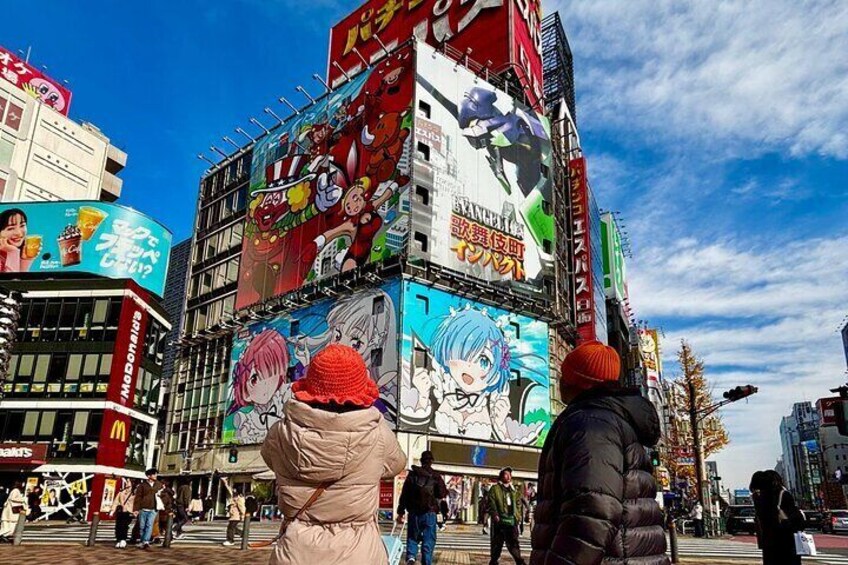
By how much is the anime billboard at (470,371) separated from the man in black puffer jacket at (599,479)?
28.1 meters

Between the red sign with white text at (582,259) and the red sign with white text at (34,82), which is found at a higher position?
the red sign with white text at (34,82)

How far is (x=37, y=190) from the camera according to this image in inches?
2322

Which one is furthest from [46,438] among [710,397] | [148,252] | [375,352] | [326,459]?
[326,459]

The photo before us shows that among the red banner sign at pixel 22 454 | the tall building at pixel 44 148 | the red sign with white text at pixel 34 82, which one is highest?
the red sign with white text at pixel 34 82

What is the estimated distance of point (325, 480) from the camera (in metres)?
2.87

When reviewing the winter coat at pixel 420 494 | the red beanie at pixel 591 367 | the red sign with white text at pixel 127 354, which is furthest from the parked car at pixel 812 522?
→ the red sign with white text at pixel 127 354

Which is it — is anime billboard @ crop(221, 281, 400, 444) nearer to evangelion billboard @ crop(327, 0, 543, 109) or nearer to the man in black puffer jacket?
evangelion billboard @ crop(327, 0, 543, 109)

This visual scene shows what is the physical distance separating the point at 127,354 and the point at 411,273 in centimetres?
1603

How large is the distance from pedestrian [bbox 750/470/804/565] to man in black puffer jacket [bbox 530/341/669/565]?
14.1ft

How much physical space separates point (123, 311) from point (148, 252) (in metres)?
4.96

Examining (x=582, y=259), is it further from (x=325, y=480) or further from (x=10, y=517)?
(x=325, y=480)

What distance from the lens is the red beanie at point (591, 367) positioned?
2959 millimetres

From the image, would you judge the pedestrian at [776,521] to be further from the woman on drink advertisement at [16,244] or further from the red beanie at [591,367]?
the woman on drink advertisement at [16,244]

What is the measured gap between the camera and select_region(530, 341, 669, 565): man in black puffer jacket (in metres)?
2.42
